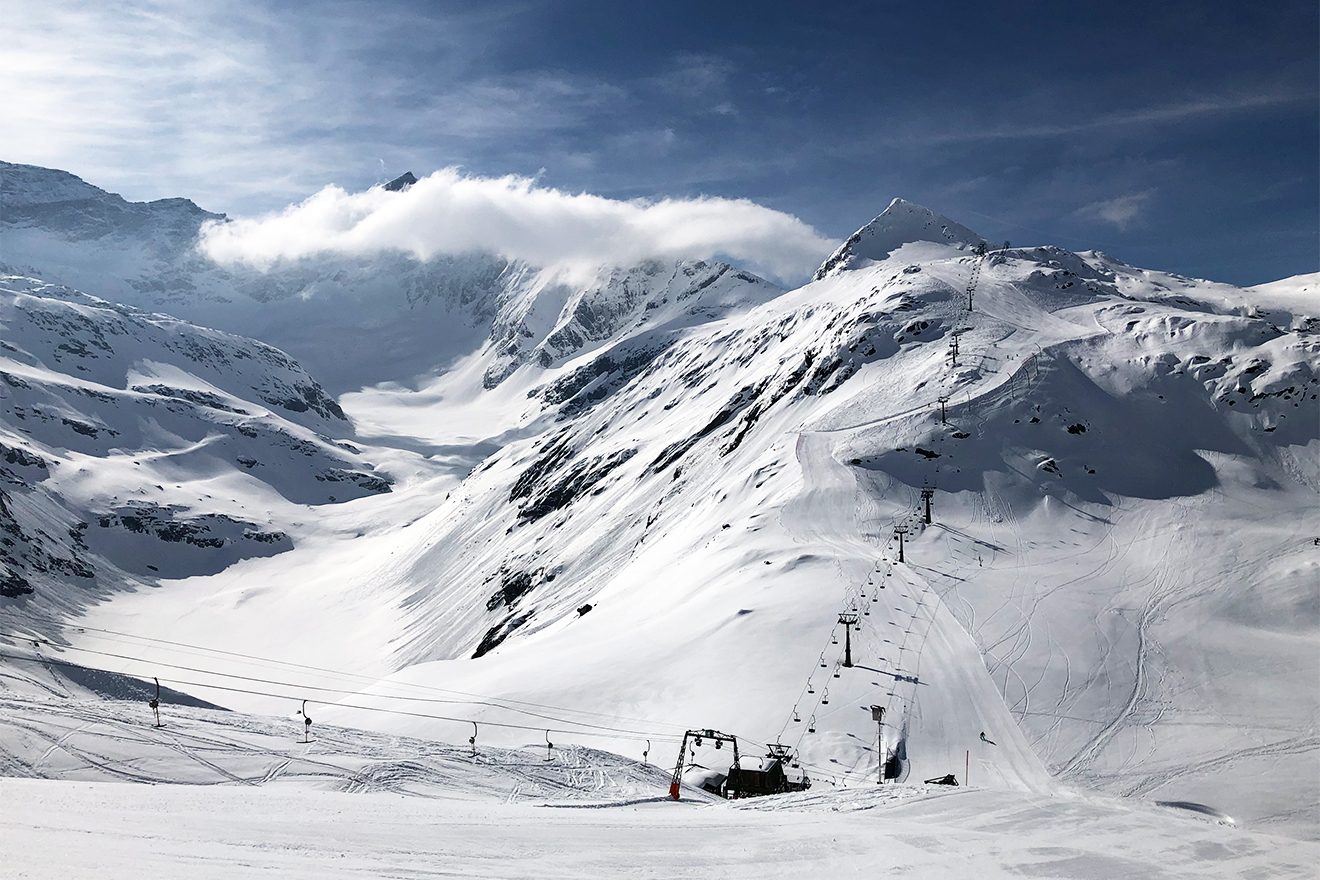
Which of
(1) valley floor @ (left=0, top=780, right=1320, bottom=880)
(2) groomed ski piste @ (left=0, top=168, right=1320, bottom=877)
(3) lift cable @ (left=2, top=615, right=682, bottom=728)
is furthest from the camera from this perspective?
(3) lift cable @ (left=2, top=615, right=682, bottom=728)

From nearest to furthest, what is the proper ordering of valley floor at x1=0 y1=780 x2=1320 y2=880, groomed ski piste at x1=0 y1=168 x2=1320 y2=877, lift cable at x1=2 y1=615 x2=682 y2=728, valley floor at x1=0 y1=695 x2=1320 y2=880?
1. valley floor at x1=0 y1=780 x2=1320 y2=880
2. valley floor at x1=0 y1=695 x2=1320 y2=880
3. groomed ski piste at x1=0 y1=168 x2=1320 y2=877
4. lift cable at x1=2 y1=615 x2=682 y2=728

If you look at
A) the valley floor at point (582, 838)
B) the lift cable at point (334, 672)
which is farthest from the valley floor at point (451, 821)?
the lift cable at point (334, 672)

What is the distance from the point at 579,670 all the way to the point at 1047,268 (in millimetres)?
114570

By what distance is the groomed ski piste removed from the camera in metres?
19.3

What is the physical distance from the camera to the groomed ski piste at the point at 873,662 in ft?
63.4

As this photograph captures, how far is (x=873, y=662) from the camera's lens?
4706 centimetres

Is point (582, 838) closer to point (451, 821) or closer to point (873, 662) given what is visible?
point (451, 821)

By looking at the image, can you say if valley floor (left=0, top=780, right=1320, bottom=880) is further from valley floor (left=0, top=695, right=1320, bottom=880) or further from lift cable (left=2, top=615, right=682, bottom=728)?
lift cable (left=2, top=615, right=682, bottom=728)

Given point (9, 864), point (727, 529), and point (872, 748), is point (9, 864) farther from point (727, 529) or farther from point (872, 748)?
point (727, 529)

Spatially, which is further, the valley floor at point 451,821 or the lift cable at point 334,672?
the lift cable at point 334,672

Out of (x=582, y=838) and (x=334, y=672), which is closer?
(x=582, y=838)

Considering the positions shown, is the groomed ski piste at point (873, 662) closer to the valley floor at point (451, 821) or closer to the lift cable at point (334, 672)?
the valley floor at point (451, 821)

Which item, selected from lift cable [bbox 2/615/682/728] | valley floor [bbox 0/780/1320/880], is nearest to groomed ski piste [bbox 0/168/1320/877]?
valley floor [bbox 0/780/1320/880]

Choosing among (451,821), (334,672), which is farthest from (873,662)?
(334,672)
